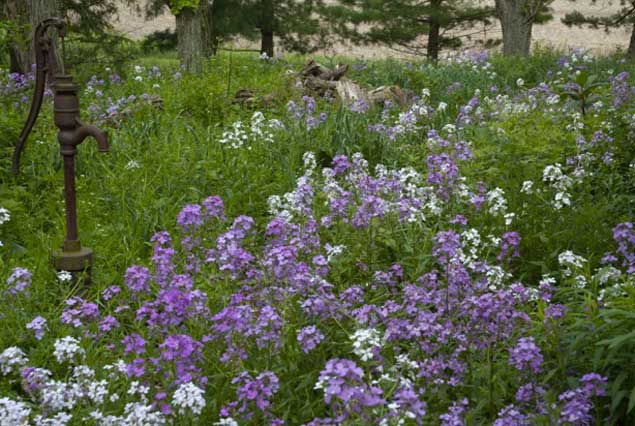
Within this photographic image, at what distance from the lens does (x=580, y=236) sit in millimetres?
4754

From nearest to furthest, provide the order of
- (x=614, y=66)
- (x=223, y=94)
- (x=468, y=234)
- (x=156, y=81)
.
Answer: (x=468, y=234), (x=223, y=94), (x=156, y=81), (x=614, y=66)

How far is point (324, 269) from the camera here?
3473 millimetres

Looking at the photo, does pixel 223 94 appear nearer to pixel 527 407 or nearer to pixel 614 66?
pixel 527 407

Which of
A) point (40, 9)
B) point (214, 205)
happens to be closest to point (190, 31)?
point (40, 9)

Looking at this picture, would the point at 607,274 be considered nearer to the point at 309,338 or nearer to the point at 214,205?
the point at 309,338

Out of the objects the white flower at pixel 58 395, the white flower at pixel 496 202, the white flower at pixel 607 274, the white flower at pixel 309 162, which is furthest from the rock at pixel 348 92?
the white flower at pixel 58 395

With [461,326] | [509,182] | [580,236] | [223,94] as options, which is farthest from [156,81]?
[461,326]

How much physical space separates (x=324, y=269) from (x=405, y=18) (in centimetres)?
2237

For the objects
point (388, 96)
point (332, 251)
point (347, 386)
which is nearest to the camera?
point (347, 386)

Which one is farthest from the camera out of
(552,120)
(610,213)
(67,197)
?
(552,120)

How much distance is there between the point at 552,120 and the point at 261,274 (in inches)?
174

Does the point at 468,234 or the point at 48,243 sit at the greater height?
the point at 468,234

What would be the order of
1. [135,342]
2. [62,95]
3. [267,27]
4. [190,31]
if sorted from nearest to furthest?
[135,342]
[62,95]
[190,31]
[267,27]

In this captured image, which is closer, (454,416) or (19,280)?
(454,416)
